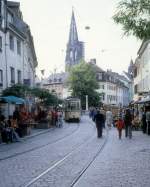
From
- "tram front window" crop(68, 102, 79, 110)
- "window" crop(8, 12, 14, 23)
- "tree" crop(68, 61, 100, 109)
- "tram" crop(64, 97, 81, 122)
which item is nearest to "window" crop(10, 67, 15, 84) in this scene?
"window" crop(8, 12, 14, 23)

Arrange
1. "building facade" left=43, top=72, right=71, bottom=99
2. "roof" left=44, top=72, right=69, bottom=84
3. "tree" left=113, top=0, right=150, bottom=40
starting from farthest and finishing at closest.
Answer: "roof" left=44, top=72, right=69, bottom=84, "building facade" left=43, top=72, right=71, bottom=99, "tree" left=113, top=0, right=150, bottom=40

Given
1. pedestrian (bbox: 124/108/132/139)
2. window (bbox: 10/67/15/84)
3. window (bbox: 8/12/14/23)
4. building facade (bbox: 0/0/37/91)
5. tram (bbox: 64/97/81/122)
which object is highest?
window (bbox: 8/12/14/23)

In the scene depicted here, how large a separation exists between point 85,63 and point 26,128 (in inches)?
3186

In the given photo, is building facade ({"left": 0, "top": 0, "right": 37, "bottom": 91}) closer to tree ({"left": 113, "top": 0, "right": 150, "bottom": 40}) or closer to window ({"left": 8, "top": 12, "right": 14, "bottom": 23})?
window ({"left": 8, "top": 12, "right": 14, "bottom": 23})

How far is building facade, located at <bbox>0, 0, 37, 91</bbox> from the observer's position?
1549 inches

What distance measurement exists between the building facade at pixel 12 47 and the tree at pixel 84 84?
5648 centimetres

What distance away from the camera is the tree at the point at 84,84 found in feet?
359

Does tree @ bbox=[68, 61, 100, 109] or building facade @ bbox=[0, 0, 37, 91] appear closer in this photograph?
building facade @ bbox=[0, 0, 37, 91]

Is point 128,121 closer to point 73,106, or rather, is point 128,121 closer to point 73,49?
point 73,106

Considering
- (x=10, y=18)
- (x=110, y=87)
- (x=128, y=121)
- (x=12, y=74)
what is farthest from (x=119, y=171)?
(x=110, y=87)

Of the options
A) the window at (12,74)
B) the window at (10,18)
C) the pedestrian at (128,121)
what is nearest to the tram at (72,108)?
the window at (12,74)

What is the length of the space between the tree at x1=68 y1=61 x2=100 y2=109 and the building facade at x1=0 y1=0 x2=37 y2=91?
56.5 metres

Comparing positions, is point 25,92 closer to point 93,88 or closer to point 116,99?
point 93,88

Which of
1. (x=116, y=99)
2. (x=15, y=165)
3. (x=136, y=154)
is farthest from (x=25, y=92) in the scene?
(x=116, y=99)
